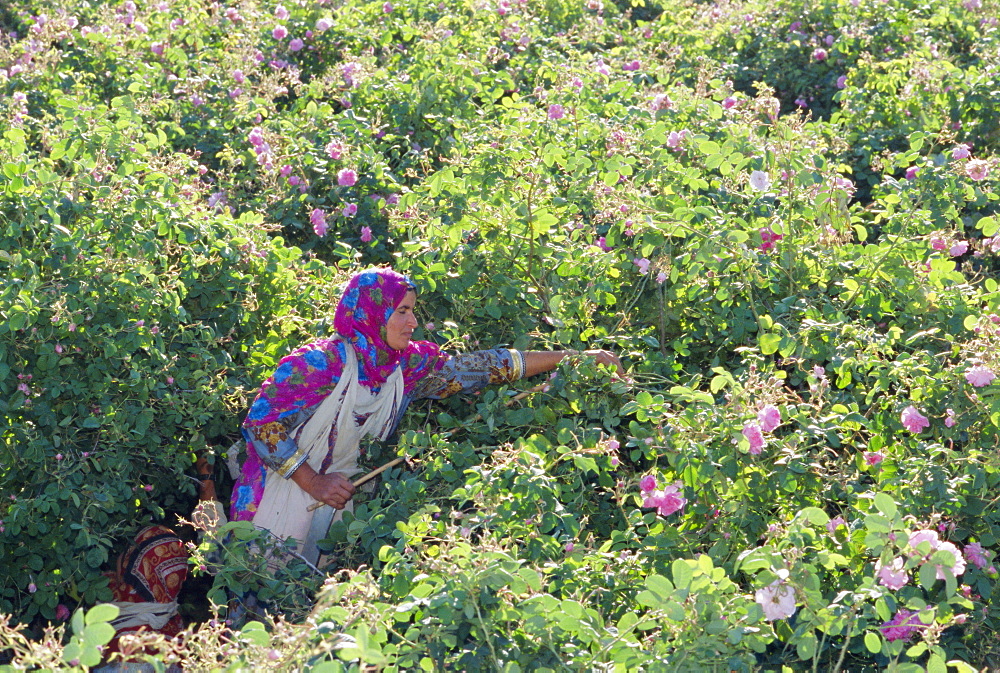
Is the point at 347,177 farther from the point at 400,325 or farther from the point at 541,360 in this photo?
the point at 541,360

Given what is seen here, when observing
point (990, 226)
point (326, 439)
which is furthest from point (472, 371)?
point (990, 226)

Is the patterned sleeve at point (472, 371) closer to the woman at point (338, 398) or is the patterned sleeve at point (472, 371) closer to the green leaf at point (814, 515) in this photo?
the woman at point (338, 398)

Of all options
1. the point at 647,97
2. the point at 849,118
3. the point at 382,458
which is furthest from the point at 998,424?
the point at 849,118

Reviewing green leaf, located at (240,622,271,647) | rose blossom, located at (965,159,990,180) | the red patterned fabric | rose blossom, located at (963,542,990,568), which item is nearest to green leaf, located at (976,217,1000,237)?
rose blossom, located at (965,159,990,180)

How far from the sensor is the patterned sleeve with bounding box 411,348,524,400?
12.5 ft

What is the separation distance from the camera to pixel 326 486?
364cm

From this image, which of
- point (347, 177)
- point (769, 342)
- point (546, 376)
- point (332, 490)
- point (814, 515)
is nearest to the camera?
point (814, 515)

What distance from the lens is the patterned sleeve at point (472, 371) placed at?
12.5ft

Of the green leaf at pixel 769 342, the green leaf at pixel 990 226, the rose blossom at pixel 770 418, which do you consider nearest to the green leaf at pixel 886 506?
the rose blossom at pixel 770 418

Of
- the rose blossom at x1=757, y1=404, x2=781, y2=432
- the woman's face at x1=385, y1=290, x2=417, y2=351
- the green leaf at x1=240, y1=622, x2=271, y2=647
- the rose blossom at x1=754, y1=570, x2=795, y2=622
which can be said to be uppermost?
the woman's face at x1=385, y1=290, x2=417, y2=351

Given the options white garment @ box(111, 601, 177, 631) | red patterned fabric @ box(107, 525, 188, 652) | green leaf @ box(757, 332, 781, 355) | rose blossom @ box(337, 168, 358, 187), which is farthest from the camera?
rose blossom @ box(337, 168, 358, 187)

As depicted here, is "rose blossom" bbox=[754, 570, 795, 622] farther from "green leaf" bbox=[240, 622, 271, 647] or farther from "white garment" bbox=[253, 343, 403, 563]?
"white garment" bbox=[253, 343, 403, 563]

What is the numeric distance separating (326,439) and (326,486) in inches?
6.4

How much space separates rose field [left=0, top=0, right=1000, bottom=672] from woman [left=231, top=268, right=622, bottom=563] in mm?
115
